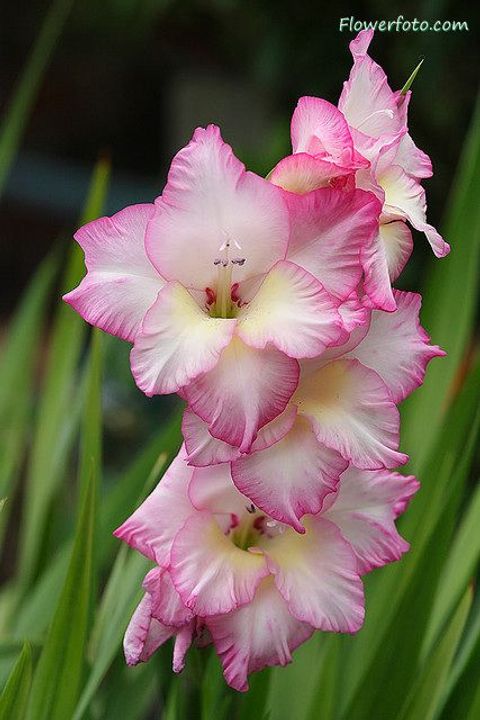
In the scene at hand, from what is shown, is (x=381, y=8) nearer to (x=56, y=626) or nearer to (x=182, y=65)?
(x=56, y=626)

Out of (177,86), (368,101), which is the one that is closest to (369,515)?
(368,101)

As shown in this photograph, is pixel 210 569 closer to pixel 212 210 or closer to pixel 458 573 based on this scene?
pixel 212 210

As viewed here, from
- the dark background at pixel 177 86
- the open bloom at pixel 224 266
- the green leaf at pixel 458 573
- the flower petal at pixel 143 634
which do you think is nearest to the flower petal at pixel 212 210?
the open bloom at pixel 224 266

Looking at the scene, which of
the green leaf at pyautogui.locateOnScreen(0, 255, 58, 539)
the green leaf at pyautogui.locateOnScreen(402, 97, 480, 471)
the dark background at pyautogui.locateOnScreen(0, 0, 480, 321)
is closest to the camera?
the green leaf at pyautogui.locateOnScreen(402, 97, 480, 471)

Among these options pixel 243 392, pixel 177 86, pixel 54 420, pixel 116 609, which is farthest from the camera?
pixel 177 86

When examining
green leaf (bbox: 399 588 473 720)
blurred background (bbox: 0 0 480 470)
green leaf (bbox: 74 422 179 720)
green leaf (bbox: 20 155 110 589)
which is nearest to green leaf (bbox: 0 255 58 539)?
green leaf (bbox: 20 155 110 589)

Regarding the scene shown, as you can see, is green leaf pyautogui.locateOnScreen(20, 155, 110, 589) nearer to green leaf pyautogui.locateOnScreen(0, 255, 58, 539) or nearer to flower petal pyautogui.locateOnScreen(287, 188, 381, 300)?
green leaf pyautogui.locateOnScreen(0, 255, 58, 539)
